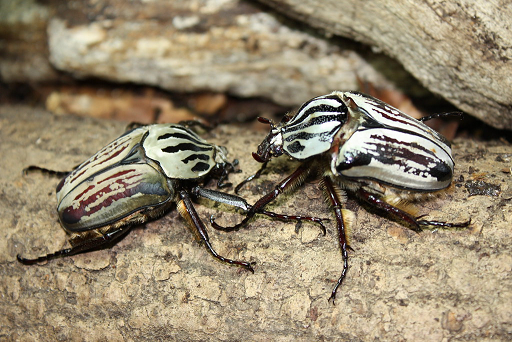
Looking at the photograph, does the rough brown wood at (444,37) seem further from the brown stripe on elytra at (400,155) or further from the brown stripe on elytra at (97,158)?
the brown stripe on elytra at (97,158)

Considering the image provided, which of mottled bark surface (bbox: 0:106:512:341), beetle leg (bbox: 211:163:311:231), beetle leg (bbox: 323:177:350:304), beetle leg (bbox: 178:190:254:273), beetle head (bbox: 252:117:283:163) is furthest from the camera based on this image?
beetle head (bbox: 252:117:283:163)

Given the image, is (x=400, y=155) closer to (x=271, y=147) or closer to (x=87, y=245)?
(x=271, y=147)

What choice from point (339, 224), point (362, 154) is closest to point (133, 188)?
point (339, 224)

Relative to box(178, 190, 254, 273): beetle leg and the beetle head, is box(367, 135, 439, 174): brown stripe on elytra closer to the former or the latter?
the beetle head

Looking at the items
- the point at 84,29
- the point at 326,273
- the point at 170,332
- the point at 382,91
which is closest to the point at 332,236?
the point at 326,273

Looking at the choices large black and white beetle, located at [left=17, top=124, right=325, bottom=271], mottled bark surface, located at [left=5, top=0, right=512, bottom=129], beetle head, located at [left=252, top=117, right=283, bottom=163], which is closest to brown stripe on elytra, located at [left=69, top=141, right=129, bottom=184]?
large black and white beetle, located at [left=17, top=124, right=325, bottom=271]

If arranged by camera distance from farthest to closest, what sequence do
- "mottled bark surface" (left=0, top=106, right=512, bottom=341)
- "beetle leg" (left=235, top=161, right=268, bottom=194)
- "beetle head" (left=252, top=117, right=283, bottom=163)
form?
"beetle leg" (left=235, top=161, right=268, bottom=194) < "beetle head" (left=252, top=117, right=283, bottom=163) < "mottled bark surface" (left=0, top=106, right=512, bottom=341)

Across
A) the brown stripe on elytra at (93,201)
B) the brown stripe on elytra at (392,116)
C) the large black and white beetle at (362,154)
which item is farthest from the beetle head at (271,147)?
the brown stripe on elytra at (93,201)
